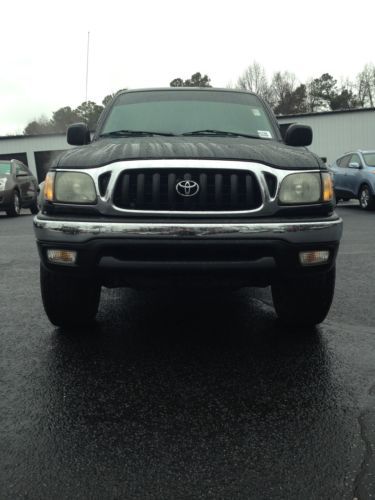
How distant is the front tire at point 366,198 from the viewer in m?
14.0

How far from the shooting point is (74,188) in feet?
10.3

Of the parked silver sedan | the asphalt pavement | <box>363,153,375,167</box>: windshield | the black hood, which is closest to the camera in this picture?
the asphalt pavement

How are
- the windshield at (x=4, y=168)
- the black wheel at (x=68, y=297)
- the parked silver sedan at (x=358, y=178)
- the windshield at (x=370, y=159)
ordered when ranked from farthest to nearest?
1. the windshield at (x=4, y=168)
2. the windshield at (x=370, y=159)
3. the parked silver sedan at (x=358, y=178)
4. the black wheel at (x=68, y=297)

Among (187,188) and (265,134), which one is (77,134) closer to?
(265,134)

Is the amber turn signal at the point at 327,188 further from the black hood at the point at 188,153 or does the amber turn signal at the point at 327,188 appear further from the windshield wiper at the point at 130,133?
the windshield wiper at the point at 130,133

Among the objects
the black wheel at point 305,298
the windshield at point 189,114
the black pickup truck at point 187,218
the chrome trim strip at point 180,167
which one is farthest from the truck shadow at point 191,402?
the windshield at point 189,114

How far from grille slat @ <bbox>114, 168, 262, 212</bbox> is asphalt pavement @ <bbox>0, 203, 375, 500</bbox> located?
850mm

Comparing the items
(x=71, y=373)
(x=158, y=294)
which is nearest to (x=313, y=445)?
(x=71, y=373)

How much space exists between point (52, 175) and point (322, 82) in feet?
256

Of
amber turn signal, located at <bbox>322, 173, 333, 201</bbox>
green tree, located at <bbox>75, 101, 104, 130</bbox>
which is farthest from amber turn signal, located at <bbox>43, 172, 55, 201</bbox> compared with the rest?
green tree, located at <bbox>75, 101, 104, 130</bbox>

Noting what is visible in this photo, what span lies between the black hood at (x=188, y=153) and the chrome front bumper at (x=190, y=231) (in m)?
0.37

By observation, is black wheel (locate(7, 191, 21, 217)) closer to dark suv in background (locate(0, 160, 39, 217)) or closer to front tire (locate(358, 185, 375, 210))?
dark suv in background (locate(0, 160, 39, 217))

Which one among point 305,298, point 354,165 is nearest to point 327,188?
point 305,298

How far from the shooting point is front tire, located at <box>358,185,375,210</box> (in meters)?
14.0
